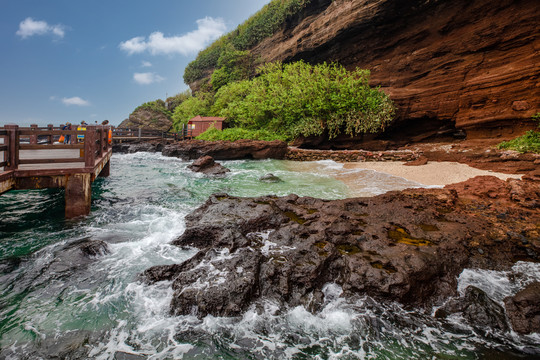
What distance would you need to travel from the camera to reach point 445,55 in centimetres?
1775

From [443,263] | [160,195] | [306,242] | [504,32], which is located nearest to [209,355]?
[306,242]

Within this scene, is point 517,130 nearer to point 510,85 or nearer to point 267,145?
point 510,85

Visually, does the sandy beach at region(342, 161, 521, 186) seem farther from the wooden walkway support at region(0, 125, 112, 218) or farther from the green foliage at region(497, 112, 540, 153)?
the wooden walkway support at region(0, 125, 112, 218)

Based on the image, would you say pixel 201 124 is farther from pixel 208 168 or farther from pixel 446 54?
pixel 446 54

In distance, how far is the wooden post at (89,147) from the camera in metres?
6.75

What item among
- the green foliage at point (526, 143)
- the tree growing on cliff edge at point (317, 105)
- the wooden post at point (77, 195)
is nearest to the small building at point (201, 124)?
the tree growing on cliff edge at point (317, 105)

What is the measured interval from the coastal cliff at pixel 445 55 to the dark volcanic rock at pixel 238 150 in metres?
9.10

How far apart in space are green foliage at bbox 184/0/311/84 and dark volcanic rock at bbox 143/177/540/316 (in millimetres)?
29029

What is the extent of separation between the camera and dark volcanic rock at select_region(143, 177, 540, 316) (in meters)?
3.64

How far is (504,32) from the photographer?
49.8ft

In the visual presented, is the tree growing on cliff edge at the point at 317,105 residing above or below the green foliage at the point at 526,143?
above

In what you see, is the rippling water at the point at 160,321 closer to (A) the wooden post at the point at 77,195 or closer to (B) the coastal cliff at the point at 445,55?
(A) the wooden post at the point at 77,195

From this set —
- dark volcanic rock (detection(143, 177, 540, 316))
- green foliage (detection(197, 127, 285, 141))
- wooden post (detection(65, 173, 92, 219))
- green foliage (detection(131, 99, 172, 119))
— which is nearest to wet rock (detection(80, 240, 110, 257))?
dark volcanic rock (detection(143, 177, 540, 316))

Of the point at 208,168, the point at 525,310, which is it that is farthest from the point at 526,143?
the point at 208,168
